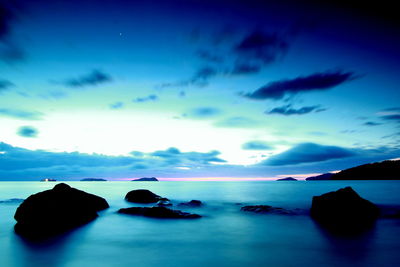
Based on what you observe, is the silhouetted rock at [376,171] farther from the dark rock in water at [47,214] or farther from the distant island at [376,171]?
the dark rock in water at [47,214]

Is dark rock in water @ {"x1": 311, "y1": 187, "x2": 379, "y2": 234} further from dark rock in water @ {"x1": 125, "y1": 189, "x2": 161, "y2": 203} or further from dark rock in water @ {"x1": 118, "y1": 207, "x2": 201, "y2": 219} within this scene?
dark rock in water @ {"x1": 125, "y1": 189, "x2": 161, "y2": 203}

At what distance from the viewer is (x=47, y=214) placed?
44.5ft

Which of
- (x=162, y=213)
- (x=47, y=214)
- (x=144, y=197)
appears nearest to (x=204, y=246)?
(x=162, y=213)

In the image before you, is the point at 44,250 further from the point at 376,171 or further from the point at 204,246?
the point at 376,171

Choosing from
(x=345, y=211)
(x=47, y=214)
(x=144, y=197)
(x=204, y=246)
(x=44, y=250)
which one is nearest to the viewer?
(x=44, y=250)

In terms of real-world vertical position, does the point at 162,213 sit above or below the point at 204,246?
above

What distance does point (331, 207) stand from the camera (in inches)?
674

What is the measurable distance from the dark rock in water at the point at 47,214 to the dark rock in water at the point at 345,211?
674 inches

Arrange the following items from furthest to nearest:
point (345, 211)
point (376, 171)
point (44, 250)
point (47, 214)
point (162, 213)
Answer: point (376, 171) → point (162, 213) → point (345, 211) → point (47, 214) → point (44, 250)

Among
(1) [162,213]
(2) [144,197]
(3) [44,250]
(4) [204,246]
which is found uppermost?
(2) [144,197]

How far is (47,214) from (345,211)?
64.8 ft

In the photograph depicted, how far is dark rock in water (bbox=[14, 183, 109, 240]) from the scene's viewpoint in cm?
1317

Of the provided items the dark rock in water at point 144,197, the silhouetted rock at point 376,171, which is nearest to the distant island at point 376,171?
the silhouetted rock at point 376,171

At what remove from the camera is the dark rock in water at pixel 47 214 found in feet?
43.2
